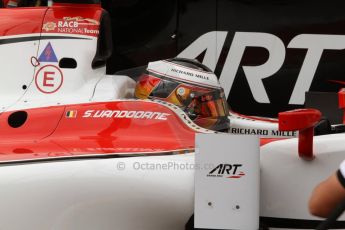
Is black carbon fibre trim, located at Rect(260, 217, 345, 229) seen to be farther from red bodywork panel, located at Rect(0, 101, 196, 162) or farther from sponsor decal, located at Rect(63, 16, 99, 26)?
sponsor decal, located at Rect(63, 16, 99, 26)

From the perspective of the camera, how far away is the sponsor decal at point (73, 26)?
269cm

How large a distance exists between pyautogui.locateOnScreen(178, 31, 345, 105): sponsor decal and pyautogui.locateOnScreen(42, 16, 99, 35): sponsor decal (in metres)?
2.06

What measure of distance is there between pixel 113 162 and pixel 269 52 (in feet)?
9.58

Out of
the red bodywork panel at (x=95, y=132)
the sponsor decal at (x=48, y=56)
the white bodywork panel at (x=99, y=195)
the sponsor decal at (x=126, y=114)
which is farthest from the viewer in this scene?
the sponsor decal at (x=48, y=56)

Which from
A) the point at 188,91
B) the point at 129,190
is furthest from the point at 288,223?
the point at 188,91

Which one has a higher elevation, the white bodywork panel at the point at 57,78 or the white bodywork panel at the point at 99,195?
the white bodywork panel at the point at 57,78

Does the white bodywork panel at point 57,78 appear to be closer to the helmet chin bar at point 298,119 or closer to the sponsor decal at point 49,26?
the sponsor decal at point 49,26

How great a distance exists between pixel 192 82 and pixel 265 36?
219 centimetres

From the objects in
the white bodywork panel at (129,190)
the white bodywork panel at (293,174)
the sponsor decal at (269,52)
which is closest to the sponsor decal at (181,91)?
the white bodywork panel at (129,190)

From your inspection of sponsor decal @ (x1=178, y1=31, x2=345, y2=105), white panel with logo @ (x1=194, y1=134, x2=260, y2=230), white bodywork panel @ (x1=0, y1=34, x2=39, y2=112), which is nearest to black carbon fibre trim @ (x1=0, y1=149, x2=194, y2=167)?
white panel with logo @ (x1=194, y1=134, x2=260, y2=230)

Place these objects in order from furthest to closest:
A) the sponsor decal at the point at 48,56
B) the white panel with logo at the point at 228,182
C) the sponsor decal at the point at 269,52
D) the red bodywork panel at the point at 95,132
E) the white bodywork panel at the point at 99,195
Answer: the sponsor decal at the point at 269,52 < the sponsor decal at the point at 48,56 < the red bodywork panel at the point at 95,132 < the white bodywork panel at the point at 99,195 < the white panel with logo at the point at 228,182

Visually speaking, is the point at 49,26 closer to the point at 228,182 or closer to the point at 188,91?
the point at 188,91

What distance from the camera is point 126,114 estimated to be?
224cm

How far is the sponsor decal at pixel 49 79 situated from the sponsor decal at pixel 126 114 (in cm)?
40
